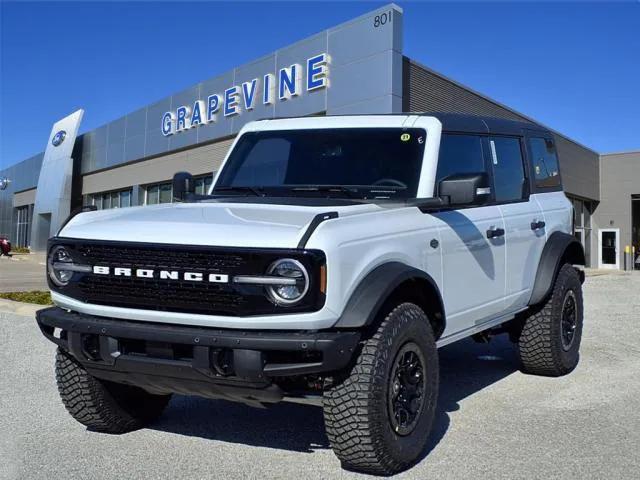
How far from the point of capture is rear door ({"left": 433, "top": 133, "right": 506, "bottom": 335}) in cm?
411

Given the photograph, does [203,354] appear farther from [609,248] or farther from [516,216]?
[609,248]

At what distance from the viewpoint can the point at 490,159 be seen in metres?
5.00

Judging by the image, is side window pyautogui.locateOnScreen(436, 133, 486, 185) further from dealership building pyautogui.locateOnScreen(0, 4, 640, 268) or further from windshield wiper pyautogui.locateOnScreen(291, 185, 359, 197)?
dealership building pyautogui.locateOnScreen(0, 4, 640, 268)

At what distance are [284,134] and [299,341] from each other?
7.41ft

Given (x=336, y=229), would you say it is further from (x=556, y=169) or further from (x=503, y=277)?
(x=556, y=169)

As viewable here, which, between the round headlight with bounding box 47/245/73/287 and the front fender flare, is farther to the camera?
the round headlight with bounding box 47/245/73/287

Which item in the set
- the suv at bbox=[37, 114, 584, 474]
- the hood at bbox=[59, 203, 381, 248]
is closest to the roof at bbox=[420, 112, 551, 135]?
the suv at bbox=[37, 114, 584, 474]

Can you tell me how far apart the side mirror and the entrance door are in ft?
109

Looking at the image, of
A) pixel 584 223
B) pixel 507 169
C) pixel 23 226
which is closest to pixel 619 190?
pixel 584 223

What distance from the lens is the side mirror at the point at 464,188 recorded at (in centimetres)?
374

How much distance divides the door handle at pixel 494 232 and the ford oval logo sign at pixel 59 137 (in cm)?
3485

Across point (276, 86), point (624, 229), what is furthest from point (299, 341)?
point (624, 229)

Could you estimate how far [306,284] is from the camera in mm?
2977

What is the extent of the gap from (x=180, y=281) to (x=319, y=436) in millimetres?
1588
